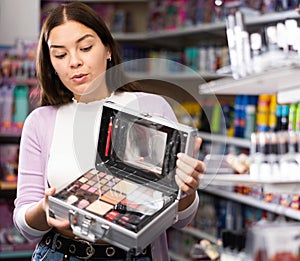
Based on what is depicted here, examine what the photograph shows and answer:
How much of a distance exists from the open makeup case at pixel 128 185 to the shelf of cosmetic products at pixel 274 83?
0.16m

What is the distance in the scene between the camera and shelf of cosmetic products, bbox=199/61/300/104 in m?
1.36

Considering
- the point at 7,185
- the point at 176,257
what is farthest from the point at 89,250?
the point at 176,257

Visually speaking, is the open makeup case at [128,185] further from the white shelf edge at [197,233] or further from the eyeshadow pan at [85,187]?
the white shelf edge at [197,233]

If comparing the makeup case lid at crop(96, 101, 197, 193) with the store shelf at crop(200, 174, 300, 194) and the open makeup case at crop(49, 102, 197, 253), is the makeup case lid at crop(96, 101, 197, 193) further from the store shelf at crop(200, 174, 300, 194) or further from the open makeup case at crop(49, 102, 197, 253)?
the store shelf at crop(200, 174, 300, 194)

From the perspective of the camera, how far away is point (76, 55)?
1474 millimetres

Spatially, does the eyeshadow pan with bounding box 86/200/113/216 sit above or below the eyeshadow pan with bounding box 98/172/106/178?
below

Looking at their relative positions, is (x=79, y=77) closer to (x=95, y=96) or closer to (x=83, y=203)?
(x=95, y=96)

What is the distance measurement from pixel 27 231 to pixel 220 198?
8.73 feet

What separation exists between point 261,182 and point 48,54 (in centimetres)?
67

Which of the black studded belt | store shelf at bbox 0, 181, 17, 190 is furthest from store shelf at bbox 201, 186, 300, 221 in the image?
the black studded belt

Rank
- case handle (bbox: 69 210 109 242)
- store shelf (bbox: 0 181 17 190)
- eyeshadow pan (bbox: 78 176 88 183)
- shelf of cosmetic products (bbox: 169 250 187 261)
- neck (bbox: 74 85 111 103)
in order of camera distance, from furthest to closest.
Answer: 1. shelf of cosmetic products (bbox: 169 250 187 261)
2. store shelf (bbox: 0 181 17 190)
3. neck (bbox: 74 85 111 103)
4. eyeshadow pan (bbox: 78 176 88 183)
5. case handle (bbox: 69 210 109 242)

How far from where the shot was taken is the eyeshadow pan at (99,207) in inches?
49.2

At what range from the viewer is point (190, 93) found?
1.37 metres

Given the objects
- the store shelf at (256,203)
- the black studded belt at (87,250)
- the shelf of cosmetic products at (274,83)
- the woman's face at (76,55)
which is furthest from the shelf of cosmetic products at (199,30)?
the black studded belt at (87,250)
